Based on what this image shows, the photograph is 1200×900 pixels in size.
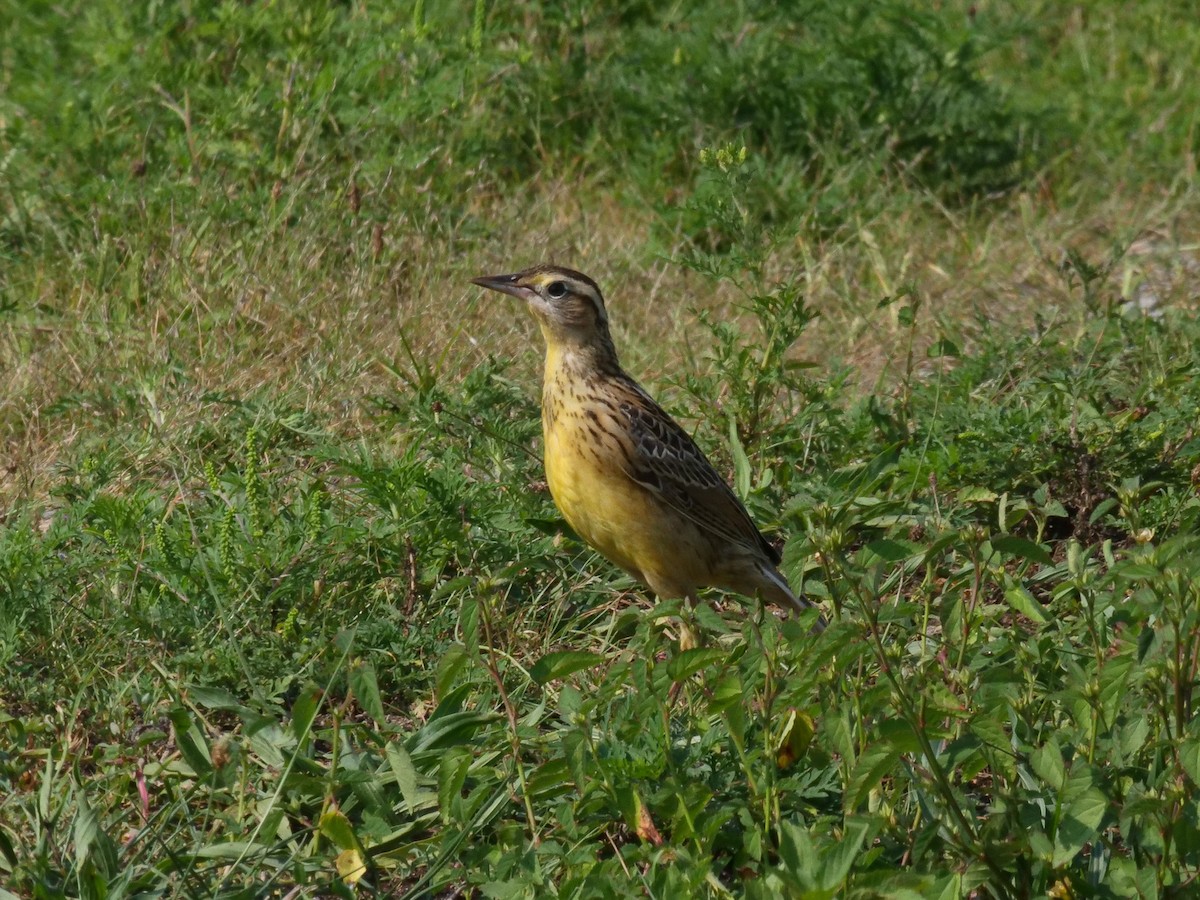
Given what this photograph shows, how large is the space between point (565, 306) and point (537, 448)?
0.76 m

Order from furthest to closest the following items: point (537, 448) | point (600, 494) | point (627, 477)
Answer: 1. point (537, 448)
2. point (627, 477)
3. point (600, 494)

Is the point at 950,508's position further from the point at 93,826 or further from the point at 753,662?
the point at 93,826

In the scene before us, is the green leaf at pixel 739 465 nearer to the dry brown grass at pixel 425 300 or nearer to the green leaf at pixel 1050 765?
the dry brown grass at pixel 425 300

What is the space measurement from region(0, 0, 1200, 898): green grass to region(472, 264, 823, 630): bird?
0.71 ft

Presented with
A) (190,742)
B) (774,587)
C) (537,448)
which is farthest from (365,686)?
(537,448)

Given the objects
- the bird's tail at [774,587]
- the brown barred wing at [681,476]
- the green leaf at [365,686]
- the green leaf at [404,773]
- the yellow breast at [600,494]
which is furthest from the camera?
the bird's tail at [774,587]

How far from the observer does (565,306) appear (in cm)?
635

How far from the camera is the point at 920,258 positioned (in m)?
9.01

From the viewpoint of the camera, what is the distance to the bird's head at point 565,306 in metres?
6.31

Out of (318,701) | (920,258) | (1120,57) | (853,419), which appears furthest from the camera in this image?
(1120,57)

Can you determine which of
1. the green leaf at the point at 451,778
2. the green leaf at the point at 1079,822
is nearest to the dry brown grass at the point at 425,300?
the green leaf at the point at 451,778

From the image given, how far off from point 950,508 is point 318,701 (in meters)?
2.61

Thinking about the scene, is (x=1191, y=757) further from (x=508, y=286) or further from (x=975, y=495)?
(x=508, y=286)

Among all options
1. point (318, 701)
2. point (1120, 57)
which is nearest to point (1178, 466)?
point (318, 701)
